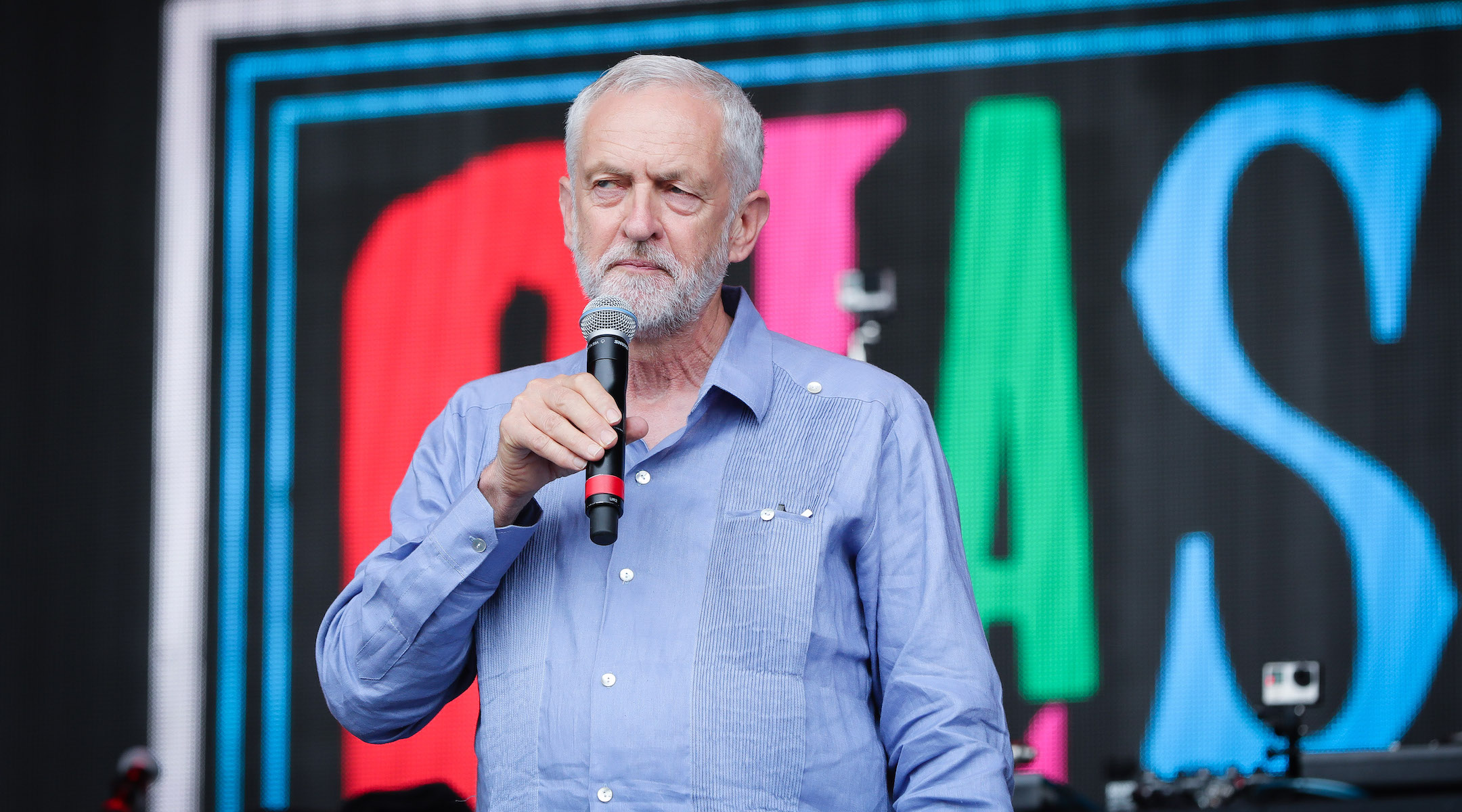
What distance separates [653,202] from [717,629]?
0.48 metres

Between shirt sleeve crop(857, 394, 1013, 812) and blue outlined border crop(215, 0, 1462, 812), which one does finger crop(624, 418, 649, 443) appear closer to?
shirt sleeve crop(857, 394, 1013, 812)

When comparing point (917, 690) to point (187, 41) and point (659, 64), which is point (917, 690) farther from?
point (187, 41)

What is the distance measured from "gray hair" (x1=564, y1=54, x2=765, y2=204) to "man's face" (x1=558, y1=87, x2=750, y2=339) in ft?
0.04

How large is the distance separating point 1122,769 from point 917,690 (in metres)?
2.03

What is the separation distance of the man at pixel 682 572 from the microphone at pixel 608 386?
0.02m

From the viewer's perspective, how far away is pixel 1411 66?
3.45 meters

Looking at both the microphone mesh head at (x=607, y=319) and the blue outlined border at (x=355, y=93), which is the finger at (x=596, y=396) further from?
the blue outlined border at (x=355, y=93)

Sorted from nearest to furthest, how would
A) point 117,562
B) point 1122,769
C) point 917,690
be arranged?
point 917,690, point 1122,769, point 117,562

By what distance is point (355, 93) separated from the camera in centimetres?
376

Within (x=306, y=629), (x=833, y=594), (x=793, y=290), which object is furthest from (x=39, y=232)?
Result: (x=833, y=594)

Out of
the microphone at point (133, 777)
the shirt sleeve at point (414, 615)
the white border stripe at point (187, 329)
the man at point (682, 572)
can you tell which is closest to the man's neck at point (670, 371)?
the man at point (682, 572)

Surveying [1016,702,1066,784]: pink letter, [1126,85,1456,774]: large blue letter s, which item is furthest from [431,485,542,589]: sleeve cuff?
[1126,85,1456,774]: large blue letter s

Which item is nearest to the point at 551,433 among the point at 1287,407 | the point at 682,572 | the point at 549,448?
the point at 549,448

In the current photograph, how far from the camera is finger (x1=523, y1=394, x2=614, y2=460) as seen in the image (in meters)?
1.17
